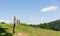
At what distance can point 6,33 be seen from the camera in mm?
32406

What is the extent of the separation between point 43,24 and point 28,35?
53610 millimetres

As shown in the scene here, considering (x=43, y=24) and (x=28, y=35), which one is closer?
(x=28, y=35)

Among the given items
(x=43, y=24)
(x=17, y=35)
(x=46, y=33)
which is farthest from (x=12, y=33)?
(x=43, y=24)

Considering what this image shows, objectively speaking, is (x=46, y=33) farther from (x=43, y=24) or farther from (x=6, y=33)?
(x=43, y=24)

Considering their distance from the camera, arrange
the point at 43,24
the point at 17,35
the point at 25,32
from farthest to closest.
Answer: the point at 43,24 < the point at 25,32 < the point at 17,35

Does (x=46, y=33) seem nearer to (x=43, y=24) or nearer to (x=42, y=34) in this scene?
(x=42, y=34)

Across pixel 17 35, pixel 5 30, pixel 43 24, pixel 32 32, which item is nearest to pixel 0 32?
pixel 5 30

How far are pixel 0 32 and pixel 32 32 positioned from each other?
19.5ft

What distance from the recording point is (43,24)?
86.5 meters

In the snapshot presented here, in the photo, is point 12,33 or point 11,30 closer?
point 12,33

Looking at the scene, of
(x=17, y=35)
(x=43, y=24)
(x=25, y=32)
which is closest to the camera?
(x=17, y=35)

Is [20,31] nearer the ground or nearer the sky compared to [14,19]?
nearer the ground

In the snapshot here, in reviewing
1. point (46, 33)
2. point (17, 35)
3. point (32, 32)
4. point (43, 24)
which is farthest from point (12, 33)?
point (43, 24)

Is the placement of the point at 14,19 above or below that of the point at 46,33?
above
